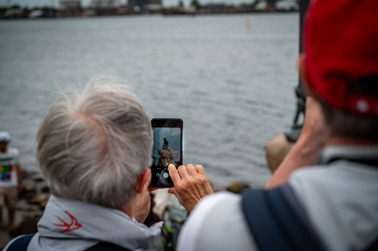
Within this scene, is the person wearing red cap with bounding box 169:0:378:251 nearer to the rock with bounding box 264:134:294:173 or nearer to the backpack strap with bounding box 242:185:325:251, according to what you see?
the backpack strap with bounding box 242:185:325:251

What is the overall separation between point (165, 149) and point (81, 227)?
57cm

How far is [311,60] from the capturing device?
44.3 inches

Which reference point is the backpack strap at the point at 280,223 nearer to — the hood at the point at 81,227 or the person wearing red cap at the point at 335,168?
the person wearing red cap at the point at 335,168

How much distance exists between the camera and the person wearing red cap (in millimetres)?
1004

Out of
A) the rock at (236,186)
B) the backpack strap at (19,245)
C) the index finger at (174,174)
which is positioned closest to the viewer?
the backpack strap at (19,245)

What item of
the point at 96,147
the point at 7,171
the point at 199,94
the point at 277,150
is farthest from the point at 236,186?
the point at 199,94

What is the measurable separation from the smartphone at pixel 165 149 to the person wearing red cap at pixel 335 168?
837 mm

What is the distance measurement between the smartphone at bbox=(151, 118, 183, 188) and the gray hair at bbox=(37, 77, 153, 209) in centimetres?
32

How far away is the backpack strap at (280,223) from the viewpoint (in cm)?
102

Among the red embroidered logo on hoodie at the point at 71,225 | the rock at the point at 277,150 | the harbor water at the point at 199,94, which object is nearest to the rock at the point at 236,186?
the harbor water at the point at 199,94

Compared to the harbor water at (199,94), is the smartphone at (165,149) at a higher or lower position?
higher

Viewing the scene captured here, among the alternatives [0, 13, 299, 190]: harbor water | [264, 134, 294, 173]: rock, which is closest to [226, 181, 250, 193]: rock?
[0, 13, 299, 190]: harbor water

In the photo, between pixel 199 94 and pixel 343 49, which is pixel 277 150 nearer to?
pixel 343 49

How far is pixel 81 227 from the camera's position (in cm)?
159
